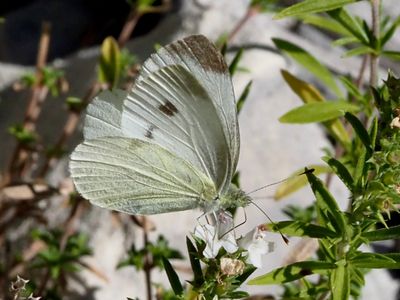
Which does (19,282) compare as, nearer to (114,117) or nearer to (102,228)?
(114,117)

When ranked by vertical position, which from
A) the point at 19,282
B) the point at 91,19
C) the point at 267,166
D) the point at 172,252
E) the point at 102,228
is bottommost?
the point at 19,282

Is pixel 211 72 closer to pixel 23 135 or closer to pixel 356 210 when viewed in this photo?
pixel 356 210

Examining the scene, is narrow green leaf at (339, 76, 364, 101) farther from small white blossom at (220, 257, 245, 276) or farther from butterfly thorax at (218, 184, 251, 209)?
small white blossom at (220, 257, 245, 276)

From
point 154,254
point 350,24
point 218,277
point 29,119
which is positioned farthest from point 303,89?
point 29,119

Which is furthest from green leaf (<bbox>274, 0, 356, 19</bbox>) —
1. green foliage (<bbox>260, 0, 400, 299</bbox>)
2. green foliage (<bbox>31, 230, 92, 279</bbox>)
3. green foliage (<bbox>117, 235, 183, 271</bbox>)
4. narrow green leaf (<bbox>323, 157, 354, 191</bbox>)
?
green foliage (<bbox>31, 230, 92, 279</bbox>)

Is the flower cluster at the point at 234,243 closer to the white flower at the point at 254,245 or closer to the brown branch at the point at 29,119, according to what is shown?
the white flower at the point at 254,245

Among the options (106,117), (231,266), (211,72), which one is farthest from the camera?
(106,117)

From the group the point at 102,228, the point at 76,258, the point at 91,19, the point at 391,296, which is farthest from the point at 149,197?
the point at 91,19

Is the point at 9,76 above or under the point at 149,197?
above

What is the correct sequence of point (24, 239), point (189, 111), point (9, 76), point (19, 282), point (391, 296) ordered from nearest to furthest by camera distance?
point (19, 282)
point (189, 111)
point (24, 239)
point (391, 296)
point (9, 76)
